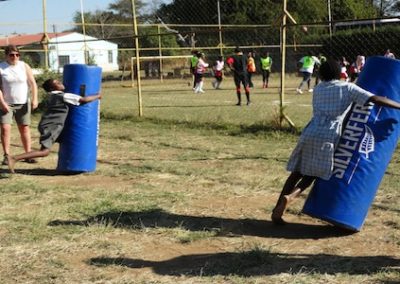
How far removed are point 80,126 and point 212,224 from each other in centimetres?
305

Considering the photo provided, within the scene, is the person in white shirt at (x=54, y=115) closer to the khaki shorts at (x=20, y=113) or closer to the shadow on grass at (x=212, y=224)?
the khaki shorts at (x=20, y=113)

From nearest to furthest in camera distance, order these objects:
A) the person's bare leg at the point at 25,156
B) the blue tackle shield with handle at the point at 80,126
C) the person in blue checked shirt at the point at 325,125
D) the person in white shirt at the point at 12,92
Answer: the person in blue checked shirt at the point at 325,125 → the person's bare leg at the point at 25,156 → the blue tackle shield with handle at the point at 80,126 → the person in white shirt at the point at 12,92

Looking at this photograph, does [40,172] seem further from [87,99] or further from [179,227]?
[179,227]

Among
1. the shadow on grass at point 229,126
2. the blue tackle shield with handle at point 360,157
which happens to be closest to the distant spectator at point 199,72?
the shadow on grass at point 229,126

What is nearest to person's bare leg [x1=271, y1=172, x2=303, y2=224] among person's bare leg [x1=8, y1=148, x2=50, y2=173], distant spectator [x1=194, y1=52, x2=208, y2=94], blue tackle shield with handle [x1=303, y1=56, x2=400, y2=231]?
blue tackle shield with handle [x1=303, y1=56, x2=400, y2=231]

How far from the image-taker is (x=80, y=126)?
25.8 ft

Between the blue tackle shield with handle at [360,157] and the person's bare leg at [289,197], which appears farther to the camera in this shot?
the person's bare leg at [289,197]

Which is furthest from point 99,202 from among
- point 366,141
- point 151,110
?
point 151,110

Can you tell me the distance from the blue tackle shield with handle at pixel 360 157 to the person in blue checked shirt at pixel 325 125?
0.28ft

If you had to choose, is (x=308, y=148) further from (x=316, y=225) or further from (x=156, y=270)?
(x=156, y=270)

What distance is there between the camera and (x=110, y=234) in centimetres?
520

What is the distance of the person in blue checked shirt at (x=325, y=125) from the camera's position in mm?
4973

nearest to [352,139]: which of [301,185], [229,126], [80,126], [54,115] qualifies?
[301,185]

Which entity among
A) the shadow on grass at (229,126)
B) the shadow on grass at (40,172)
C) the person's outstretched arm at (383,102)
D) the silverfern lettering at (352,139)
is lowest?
the shadow on grass at (40,172)
